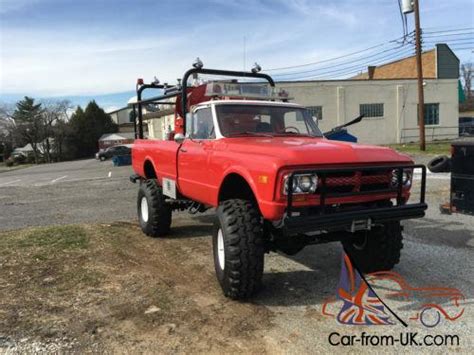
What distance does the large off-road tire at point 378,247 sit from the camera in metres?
5.45

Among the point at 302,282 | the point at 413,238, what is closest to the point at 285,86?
the point at 413,238

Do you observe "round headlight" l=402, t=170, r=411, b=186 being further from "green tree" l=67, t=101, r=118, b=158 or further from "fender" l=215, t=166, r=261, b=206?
"green tree" l=67, t=101, r=118, b=158

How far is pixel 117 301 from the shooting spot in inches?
193

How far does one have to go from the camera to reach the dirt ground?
400 centimetres

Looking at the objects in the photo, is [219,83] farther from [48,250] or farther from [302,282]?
[48,250]

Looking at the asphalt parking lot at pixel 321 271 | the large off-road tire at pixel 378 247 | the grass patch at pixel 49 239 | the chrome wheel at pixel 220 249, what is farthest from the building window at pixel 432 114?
the chrome wheel at pixel 220 249

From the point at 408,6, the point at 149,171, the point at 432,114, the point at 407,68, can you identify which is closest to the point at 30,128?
the point at 407,68

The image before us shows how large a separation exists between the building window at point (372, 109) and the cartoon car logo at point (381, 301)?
3080 centimetres

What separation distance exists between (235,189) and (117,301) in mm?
1728

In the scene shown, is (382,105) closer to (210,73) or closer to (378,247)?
(210,73)

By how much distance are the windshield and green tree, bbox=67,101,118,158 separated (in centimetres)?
7424

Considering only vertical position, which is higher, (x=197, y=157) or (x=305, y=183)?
(x=197, y=157)

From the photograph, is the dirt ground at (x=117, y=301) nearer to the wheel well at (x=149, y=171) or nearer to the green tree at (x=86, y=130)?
the wheel well at (x=149, y=171)

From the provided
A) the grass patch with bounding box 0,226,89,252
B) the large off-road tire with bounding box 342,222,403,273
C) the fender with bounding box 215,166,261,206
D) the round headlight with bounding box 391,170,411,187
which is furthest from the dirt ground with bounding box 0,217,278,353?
the round headlight with bounding box 391,170,411,187
